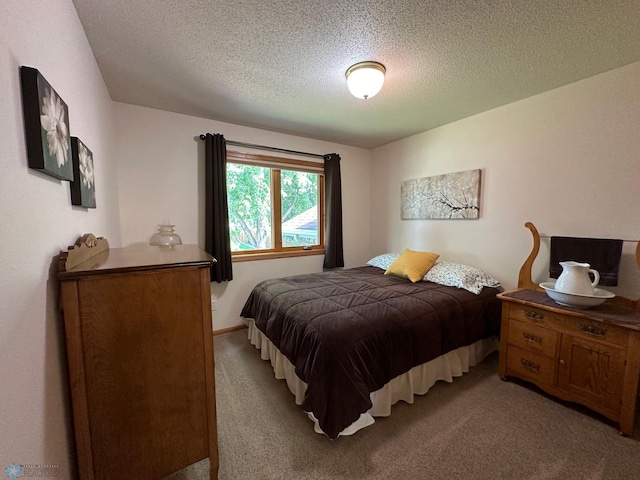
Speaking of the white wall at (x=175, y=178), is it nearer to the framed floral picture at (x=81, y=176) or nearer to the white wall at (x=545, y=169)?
the framed floral picture at (x=81, y=176)

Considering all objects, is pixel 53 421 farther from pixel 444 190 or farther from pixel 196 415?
pixel 444 190

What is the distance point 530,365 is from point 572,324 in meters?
0.44

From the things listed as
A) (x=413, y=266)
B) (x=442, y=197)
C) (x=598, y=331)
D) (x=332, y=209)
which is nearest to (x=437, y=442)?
(x=598, y=331)

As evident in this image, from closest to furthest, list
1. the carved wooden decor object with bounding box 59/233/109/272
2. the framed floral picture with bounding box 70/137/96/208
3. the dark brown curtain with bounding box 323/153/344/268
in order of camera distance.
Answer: the carved wooden decor object with bounding box 59/233/109/272 < the framed floral picture with bounding box 70/137/96/208 < the dark brown curtain with bounding box 323/153/344/268

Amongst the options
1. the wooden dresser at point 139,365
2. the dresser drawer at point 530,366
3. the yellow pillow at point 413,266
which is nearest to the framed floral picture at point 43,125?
the wooden dresser at point 139,365

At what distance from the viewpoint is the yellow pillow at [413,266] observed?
2.71m

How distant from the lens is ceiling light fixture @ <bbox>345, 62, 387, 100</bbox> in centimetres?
178

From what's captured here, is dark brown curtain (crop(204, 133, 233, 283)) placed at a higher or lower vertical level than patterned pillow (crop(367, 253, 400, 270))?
higher

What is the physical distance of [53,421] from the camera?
2.80ft

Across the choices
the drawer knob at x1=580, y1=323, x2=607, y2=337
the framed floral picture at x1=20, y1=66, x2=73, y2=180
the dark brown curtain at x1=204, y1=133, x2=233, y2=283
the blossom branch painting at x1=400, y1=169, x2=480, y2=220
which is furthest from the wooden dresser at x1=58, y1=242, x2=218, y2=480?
the blossom branch painting at x1=400, y1=169, x2=480, y2=220

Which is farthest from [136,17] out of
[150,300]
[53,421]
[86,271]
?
[53,421]

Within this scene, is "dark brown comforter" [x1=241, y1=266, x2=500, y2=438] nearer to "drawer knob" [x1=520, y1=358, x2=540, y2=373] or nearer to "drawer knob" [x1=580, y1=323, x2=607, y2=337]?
"drawer knob" [x1=520, y1=358, x2=540, y2=373]

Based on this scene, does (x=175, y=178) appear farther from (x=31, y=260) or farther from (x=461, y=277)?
(x=461, y=277)

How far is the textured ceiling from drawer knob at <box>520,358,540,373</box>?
2171 mm
